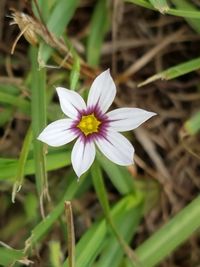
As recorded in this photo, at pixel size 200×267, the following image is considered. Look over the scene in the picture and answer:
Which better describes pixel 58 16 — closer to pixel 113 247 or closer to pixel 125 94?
pixel 125 94

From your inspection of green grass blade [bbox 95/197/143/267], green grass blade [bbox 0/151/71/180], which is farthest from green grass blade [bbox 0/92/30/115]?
green grass blade [bbox 95/197/143/267]

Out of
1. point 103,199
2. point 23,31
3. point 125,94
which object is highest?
point 23,31

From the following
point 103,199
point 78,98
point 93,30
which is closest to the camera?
point 78,98

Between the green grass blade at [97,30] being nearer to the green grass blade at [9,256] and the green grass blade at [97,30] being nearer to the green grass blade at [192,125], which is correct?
the green grass blade at [192,125]

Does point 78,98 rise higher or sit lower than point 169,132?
higher

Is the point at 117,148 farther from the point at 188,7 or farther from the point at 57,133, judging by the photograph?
the point at 188,7

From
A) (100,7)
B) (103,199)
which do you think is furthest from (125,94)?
(103,199)
